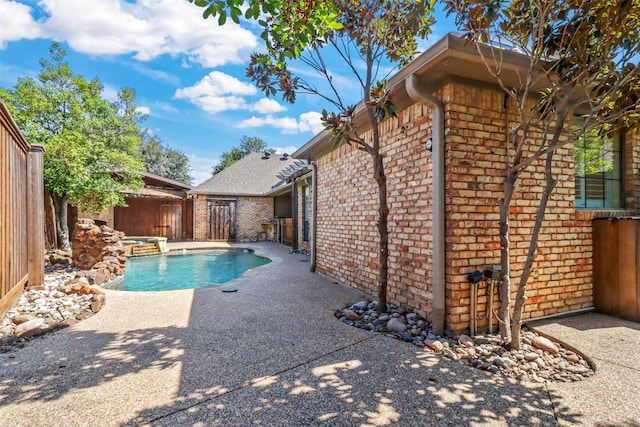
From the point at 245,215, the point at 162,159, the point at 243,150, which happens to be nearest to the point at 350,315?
the point at 245,215

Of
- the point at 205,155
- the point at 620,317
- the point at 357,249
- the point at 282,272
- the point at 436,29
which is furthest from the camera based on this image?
the point at 205,155

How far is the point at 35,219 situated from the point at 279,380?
522 cm

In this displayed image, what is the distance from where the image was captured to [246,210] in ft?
53.9

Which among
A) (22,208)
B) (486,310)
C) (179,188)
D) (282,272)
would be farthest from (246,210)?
(486,310)

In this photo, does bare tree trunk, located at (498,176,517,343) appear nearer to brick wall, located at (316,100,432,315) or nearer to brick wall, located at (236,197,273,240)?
brick wall, located at (316,100,432,315)

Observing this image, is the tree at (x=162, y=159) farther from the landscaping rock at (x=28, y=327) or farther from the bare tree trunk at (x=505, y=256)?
the bare tree trunk at (x=505, y=256)

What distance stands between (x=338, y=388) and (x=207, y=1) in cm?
300

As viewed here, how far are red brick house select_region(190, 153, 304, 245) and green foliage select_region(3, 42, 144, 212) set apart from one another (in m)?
4.86

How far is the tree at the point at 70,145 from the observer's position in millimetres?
8102

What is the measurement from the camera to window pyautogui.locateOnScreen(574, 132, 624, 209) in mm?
4211

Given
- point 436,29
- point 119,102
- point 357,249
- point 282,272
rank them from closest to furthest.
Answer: point 436,29, point 357,249, point 282,272, point 119,102

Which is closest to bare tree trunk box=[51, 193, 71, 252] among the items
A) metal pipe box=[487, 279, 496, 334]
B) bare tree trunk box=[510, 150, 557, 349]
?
metal pipe box=[487, 279, 496, 334]

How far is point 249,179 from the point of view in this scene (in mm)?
17469

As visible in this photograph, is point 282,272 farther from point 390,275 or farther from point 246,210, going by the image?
point 246,210
